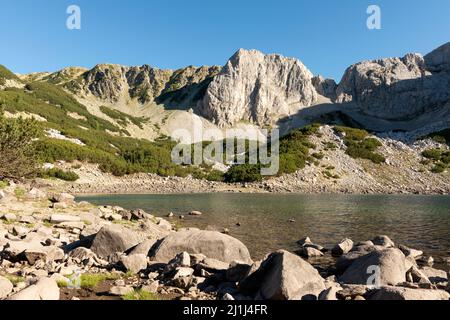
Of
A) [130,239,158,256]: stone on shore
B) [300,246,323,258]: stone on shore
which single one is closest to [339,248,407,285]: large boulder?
[300,246,323,258]: stone on shore

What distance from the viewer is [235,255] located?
15.4m

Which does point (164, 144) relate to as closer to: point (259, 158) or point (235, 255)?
point (259, 158)

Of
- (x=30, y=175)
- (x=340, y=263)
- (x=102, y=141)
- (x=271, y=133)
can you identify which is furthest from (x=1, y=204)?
(x=271, y=133)

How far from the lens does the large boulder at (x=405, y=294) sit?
8695 millimetres

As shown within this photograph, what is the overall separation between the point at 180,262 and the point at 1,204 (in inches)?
869

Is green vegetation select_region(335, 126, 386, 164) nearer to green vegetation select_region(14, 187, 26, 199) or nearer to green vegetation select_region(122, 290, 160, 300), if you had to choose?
green vegetation select_region(14, 187, 26, 199)

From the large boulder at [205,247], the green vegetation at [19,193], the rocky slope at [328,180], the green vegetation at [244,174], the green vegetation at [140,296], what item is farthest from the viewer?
the green vegetation at [244,174]

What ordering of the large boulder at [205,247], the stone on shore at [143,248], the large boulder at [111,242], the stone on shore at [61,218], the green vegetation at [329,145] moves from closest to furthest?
the large boulder at [205,247], the stone on shore at [143,248], the large boulder at [111,242], the stone on shore at [61,218], the green vegetation at [329,145]

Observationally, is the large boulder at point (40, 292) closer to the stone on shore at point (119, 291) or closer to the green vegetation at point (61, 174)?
the stone on shore at point (119, 291)

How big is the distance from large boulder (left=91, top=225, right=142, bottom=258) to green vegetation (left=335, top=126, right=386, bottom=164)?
342 ft

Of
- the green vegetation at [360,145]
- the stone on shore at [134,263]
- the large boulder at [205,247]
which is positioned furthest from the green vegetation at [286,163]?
the stone on shore at [134,263]

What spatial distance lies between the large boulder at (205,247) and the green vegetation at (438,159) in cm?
10579

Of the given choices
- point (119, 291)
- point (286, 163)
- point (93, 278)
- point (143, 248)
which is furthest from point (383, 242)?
point (286, 163)

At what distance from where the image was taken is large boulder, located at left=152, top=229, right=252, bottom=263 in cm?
1523
